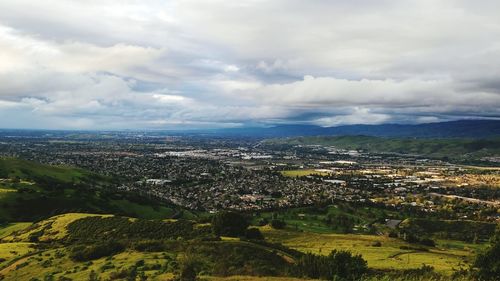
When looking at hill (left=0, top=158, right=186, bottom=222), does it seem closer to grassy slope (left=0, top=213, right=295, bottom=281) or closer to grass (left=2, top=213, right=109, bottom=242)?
grass (left=2, top=213, right=109, bottom=242)

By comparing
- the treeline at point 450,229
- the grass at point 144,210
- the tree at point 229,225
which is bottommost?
the treeline at point 450,229

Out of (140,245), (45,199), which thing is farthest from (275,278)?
(45,199)

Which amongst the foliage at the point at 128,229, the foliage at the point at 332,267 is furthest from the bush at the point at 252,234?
the foliage at the point at 332,267

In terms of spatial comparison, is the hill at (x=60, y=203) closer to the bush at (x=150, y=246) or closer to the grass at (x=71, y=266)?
the grass at (x=71, y=266)

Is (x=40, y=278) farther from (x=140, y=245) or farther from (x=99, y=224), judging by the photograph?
(x=99, y=224)

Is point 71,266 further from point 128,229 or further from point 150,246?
point 128,229

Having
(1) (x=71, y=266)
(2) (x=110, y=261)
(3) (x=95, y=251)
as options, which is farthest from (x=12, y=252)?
(2) (x=110, y=261)
